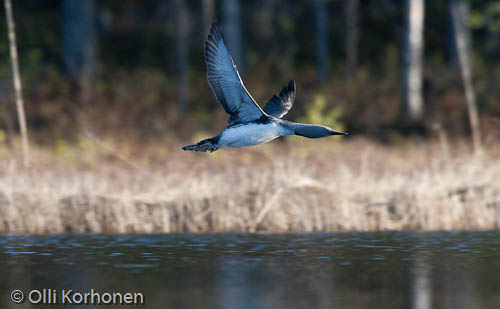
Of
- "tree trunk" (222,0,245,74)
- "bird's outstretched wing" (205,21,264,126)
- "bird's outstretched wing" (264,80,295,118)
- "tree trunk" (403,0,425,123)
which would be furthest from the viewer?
"tree trunk" (222,0,245,74)

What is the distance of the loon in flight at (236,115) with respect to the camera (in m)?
9.88

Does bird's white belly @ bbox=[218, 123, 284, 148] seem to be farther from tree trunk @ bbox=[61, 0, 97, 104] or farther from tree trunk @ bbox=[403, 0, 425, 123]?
tree trunk @ bbox=[61, 0, 97, 104]

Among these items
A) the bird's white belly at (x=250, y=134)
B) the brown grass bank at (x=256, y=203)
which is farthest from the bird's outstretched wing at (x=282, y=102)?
the brown grass bank at (x=256, y=203)

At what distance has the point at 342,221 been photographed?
12430 millimetres

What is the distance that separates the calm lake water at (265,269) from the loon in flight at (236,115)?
53.4 inches

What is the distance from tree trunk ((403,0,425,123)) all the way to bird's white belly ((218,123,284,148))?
10.4 m

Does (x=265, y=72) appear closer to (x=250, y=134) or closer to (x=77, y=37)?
(x=77, y=37)

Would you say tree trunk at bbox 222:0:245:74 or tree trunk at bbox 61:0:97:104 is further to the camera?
tree trunk at bbox 61:0:97:104

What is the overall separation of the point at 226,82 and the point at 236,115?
1.61 feet

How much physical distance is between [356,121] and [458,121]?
2467mm

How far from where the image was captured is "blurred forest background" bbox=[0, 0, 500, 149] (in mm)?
20906

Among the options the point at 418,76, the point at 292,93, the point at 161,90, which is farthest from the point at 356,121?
the point at 292,93

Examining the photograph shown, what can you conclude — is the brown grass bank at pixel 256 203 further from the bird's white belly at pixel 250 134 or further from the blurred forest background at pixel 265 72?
the blurred forest background at pixel 265 72

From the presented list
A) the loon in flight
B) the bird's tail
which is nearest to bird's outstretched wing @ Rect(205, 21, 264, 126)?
the loon in flight
